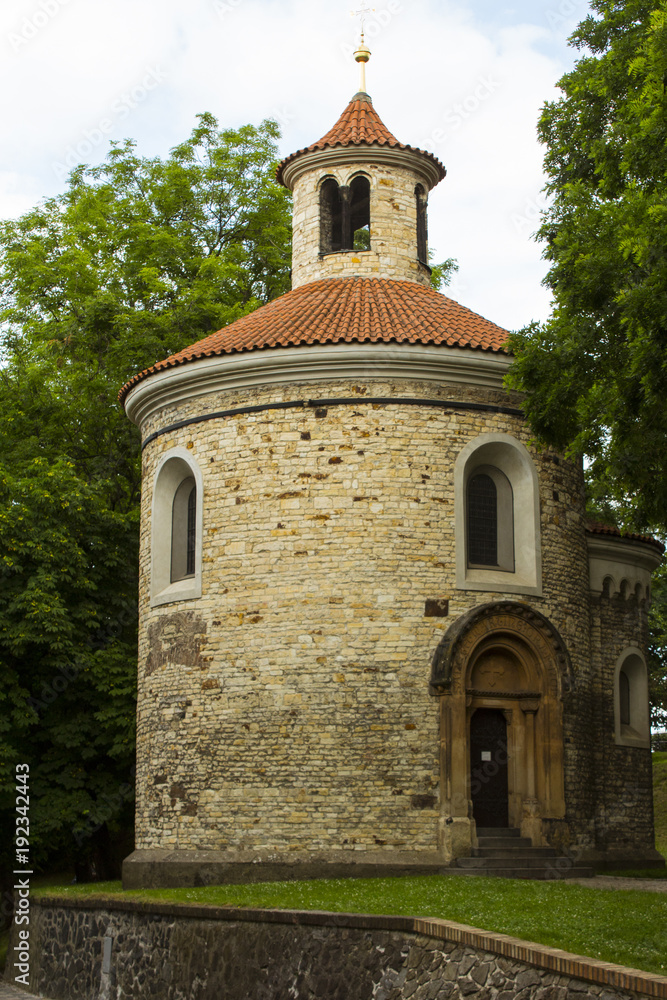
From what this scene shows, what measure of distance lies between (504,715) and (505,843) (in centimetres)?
191

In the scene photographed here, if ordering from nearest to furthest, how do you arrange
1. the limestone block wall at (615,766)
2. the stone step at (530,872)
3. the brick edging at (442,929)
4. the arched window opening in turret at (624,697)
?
the brick edging at (442,929) < the stone step at (530,872) < the limestone block wall at (615,766) < the arched window opening in turret at (624,697)

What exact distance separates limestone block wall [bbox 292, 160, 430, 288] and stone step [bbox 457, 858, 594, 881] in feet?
35.1

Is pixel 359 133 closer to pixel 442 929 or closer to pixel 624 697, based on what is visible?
pixel 624 697

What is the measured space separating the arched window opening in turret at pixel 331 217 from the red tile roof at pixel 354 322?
855 mm

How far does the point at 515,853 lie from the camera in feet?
54.5

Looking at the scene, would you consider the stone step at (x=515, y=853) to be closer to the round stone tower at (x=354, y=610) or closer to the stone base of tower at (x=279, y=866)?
the round stone tower at (x=354, y=610)

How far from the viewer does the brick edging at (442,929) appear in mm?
8281

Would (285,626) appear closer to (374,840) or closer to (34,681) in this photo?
(374,840)

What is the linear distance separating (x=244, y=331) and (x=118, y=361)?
25.7ft

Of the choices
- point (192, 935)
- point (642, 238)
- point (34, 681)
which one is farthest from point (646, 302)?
point (34, 681)

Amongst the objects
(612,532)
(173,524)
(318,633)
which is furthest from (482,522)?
(173,524)

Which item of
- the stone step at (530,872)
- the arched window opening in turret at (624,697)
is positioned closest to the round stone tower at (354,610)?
the stone step at (530,872)

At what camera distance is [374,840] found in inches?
640

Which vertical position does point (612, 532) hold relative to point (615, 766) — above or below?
above
